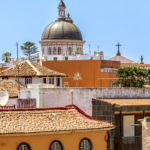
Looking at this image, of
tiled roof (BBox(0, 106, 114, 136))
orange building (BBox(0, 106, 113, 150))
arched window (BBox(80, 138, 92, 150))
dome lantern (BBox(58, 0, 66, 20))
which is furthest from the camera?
dome lantern (BBox(58, 0, 66, 20))

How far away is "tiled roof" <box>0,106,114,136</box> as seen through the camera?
29094 millimetres

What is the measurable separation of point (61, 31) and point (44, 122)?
55.9 meters

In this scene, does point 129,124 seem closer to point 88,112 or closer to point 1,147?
point 88,112

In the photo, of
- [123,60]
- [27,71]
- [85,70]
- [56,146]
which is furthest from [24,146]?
[123,60]

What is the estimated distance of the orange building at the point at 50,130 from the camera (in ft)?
94.1

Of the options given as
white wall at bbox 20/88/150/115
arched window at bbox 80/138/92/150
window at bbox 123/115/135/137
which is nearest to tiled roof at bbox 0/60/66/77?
white wall at bbox 20/88/150/115

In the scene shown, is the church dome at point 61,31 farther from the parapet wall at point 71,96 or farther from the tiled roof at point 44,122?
the tiled roof at point 44,122

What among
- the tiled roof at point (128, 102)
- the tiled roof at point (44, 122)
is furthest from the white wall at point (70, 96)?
the tiled roof at point (44, 122)

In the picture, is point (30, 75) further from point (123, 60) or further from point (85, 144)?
point (123, 60)

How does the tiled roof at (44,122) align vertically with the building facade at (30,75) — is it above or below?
below

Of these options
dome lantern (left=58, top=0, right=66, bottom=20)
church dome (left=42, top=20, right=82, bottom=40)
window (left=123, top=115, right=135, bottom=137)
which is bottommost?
window (left=123, top=115, right=135, bottom=137)

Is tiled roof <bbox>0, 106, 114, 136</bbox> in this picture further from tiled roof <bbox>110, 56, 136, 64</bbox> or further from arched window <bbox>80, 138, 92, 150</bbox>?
tiled roof <bbox>110, 56, 136, 64</bbox>

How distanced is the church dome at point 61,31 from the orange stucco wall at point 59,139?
55020 millimetres

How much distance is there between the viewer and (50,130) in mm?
29297
